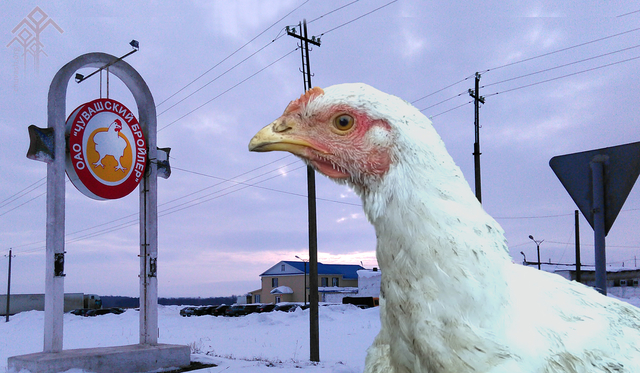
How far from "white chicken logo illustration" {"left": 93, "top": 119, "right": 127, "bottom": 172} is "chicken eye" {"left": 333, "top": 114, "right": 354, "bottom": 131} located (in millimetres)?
8214

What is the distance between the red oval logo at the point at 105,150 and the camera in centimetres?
844

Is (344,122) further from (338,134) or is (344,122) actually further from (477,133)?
(477,133)

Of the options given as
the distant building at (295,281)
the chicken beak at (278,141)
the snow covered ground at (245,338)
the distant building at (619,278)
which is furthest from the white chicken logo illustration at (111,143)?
the distant building at (295,281)

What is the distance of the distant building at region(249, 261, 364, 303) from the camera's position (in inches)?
1957

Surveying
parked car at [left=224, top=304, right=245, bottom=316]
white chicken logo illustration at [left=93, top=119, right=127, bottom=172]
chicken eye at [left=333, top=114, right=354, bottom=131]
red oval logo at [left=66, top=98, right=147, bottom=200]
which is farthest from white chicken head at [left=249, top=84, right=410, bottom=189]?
parked car at [left=224, top=304, right=245, bottom=316]

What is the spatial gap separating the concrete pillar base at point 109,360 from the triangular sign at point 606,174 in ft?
24.7

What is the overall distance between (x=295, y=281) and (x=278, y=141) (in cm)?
5088

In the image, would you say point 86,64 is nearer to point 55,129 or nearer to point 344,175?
point 55,129

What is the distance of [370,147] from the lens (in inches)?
58.5

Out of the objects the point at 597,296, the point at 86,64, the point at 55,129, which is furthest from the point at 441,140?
the point at 86,64

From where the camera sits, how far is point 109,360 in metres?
7.93

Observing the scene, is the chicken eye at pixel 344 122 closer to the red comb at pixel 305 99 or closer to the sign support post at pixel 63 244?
the red comb at pixel 305 99

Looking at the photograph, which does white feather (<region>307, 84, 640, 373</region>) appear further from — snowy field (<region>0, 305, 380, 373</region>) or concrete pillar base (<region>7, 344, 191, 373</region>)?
concrete pillar base (<region>7, 344, 191, 373</region>)

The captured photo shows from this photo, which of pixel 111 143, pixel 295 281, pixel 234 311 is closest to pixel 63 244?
pixel 111 143
